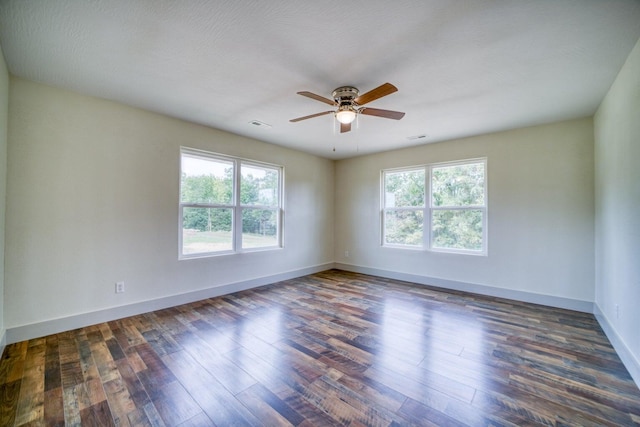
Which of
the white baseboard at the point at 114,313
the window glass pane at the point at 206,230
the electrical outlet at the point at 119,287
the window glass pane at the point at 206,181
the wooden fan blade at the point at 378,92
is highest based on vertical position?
the wooden fan blade at the point at 378,92

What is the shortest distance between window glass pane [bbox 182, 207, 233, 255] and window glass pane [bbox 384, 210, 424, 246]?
125 inches

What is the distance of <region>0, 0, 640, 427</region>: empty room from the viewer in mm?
1813

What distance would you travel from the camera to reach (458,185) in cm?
468

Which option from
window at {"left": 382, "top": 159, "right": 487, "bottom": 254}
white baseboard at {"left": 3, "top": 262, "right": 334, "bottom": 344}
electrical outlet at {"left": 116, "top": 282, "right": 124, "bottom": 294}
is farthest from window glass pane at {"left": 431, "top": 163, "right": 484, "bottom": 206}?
electrical outlet at {"left": 116, "top": 282, "right": 124, "bottom": 294}

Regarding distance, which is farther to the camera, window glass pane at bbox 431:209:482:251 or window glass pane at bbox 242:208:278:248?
window glass pane at bbox 242:208:278:248

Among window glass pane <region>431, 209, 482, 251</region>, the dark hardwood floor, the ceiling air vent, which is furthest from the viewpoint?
window glass pane <region>431, 209, 482, 251</region>

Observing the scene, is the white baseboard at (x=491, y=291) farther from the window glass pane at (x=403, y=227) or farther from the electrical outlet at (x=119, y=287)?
the electrical outlet at (x=119, y=287)

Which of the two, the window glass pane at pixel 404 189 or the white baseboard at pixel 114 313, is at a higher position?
the window glass pane at pixel 404 189

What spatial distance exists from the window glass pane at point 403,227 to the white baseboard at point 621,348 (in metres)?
2.53

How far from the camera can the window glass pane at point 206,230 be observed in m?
3.88

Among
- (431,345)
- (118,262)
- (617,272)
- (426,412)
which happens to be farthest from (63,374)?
(617,272)

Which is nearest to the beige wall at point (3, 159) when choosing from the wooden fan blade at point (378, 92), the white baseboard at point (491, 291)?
the wooden fan blade at point (378, 92)

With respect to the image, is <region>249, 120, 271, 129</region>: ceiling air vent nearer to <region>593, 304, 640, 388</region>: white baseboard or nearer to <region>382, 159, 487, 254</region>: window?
<region>382, 159, 487, 254</region>: window

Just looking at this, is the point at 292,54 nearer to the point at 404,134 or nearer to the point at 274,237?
the point at 404,134
